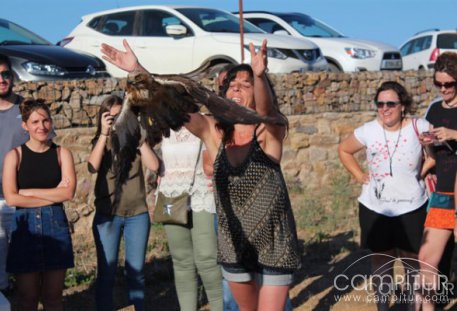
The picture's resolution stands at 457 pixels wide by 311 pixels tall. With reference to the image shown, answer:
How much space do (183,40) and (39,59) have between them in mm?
2975

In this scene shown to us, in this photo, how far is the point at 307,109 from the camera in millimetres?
11742

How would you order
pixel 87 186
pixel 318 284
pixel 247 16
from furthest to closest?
pixel 247 16
pixel 87 186
pixel 318 284

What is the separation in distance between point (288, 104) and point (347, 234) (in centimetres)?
261

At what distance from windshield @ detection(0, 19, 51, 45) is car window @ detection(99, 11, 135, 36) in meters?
1.93

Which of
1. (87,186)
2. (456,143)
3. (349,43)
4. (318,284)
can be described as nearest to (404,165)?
(456,143)

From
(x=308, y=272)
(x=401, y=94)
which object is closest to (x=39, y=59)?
(x=308, y=272)

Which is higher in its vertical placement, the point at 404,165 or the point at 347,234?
the point at 404,165

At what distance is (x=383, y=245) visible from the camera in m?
6.25

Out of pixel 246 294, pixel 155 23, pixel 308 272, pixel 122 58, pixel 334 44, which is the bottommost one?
pixel 308 272

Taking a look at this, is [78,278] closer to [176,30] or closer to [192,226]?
[192,226]

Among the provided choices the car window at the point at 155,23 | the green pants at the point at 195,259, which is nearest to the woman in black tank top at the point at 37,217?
the green pants at the point at 195,259

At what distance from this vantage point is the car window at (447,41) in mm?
22234

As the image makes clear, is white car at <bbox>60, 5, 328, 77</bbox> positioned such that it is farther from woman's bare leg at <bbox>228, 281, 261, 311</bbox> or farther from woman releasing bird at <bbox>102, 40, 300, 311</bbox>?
woman's bare leg at <bbox>228, 281, 261, 311</bbox>

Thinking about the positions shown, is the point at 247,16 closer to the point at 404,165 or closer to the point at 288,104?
the point at 288,104
